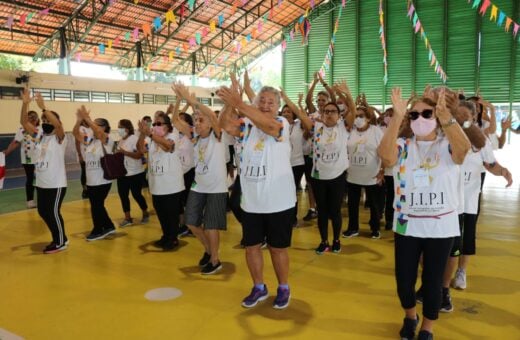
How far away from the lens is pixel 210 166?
12.5 feet

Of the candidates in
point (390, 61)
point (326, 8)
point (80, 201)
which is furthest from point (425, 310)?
point (326, 8)

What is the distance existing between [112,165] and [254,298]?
2.65 metres

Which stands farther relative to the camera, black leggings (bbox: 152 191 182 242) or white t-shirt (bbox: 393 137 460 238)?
black leggings (bbox: 152 191 182 242)

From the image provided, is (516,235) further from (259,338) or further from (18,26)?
(18,26)

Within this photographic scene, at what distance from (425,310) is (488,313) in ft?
2.89

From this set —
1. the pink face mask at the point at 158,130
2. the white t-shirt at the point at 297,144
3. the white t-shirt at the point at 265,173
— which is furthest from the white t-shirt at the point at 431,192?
the white t-shirt at the point at 297,144

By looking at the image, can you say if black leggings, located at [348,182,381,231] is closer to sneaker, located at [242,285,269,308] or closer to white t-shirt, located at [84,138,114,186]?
sneaker, located at [242,285,269,308]

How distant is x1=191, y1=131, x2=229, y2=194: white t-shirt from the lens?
3.82 m

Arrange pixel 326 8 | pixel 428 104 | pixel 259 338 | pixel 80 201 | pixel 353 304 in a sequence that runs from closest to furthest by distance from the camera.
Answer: pixel 428 104 < pixel 259 338 < pixel 353 304 < pixel 80 201 < pixel 326 8

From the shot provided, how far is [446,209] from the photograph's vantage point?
2.30 m

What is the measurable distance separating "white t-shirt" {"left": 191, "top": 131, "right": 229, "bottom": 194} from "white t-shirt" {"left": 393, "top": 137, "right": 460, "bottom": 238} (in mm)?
1895

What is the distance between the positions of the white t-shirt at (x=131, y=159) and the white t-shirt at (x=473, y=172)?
4.06 m

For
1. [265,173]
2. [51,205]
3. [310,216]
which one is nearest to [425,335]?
[265,173]

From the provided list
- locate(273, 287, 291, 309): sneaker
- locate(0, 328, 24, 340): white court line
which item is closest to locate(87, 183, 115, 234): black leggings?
locate(0, 328, 24, 340): white court line
